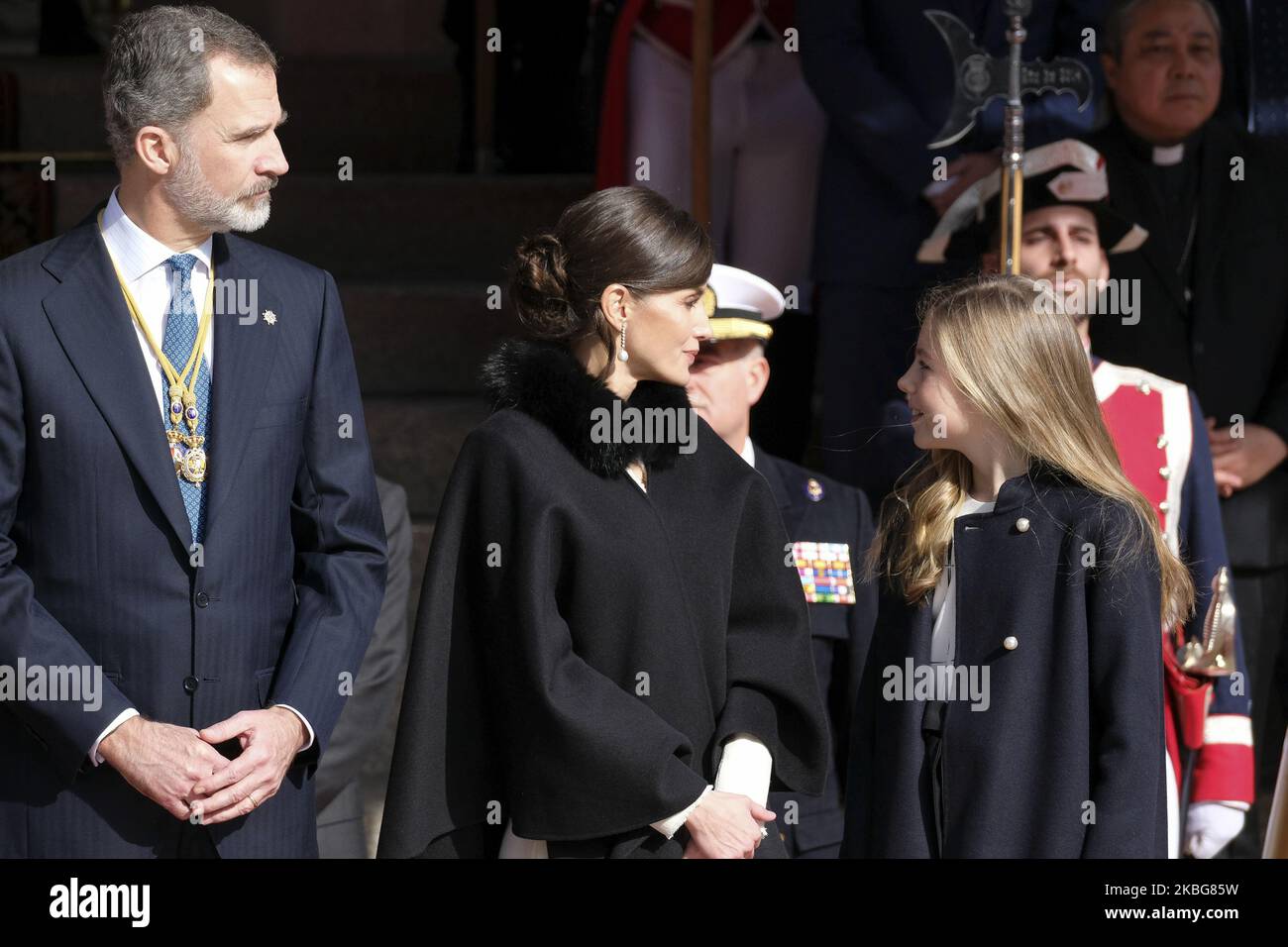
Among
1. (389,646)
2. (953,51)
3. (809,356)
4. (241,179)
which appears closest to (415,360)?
(809,356)

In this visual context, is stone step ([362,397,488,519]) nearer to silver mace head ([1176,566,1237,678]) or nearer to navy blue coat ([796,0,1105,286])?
navy blue coat ([796,0,1105,286])

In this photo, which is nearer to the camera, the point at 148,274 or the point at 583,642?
the point at 583,642

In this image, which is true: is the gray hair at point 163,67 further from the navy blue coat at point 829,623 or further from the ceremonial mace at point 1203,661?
the ceremonial mace at point 1203,661

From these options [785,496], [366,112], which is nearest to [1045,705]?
[785,496]

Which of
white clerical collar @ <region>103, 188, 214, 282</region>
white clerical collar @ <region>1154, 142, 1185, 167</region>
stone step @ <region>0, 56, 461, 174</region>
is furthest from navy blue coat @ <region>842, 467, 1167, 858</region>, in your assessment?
stone step @ <region>0, 56, 461, 174</region>

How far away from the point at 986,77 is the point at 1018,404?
1390 millimetres

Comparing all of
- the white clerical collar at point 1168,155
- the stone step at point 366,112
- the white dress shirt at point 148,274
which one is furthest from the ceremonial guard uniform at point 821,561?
the stone step at point 366,112

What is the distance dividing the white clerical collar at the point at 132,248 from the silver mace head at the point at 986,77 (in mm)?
1965

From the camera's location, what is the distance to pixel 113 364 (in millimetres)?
3078

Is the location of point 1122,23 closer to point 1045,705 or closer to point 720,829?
point 1045,705

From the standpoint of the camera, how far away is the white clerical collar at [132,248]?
3.18 m

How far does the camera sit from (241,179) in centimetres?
317

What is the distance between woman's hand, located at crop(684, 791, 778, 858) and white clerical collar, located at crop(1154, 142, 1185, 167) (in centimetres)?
268
